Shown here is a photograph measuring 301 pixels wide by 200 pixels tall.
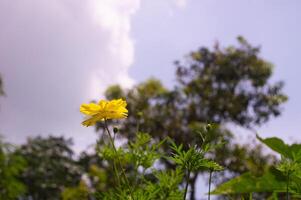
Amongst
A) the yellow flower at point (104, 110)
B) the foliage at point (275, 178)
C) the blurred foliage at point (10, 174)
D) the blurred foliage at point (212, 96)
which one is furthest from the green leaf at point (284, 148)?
the blurred foliage at point (212, 96)

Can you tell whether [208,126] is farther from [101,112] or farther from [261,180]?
[101,112]

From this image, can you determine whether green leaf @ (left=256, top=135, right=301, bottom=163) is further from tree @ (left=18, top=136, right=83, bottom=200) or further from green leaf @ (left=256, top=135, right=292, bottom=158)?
tree @ (left=18, top=136, right=83, bottom=200)

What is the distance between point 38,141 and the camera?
1107 inches

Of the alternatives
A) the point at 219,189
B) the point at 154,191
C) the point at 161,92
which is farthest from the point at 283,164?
the point at 161,92

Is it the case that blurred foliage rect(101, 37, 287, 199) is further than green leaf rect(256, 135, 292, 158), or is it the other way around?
blurred foliage rect(101, 37, 287, 199)

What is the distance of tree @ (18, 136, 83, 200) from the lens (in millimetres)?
25562

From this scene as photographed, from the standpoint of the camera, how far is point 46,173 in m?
26.1

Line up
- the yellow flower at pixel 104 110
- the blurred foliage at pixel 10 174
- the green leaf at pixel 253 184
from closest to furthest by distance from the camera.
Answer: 1. the green leaf at pixel 253 184
2. the yellow flower at pixel 104 110
3. the blurred foliage at pixel 10 174

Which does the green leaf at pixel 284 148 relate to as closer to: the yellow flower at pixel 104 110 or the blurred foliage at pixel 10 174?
the yellow flower at pixel 104 110

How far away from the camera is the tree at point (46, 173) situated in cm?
2556

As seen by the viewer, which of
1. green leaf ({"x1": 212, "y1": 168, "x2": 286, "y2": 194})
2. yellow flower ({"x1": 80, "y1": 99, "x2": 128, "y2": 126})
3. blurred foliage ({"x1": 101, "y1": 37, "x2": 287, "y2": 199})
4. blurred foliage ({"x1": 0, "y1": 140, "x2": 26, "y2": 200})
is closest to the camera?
green leaf ({"x1": 212, "y1": 168, "x2": 286, "y2": 194})

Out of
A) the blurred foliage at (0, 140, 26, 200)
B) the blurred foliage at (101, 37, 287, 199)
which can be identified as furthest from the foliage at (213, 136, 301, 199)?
the blurred foliage at (101, 37, 287, 199)

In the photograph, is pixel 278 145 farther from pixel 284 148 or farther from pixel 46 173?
pixel 46 173

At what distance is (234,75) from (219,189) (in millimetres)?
21518
